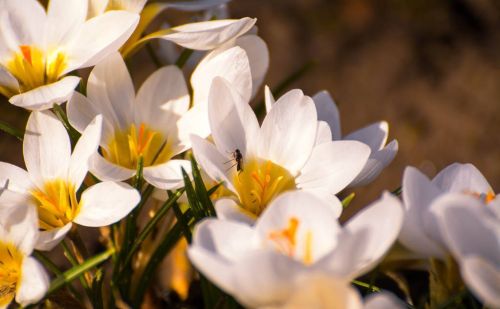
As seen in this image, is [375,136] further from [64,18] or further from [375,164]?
[64,18]

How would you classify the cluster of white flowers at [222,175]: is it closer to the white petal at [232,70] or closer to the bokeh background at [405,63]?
the white petal at [232,70]

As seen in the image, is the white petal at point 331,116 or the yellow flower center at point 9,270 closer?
the yellow flower center at point 9,270

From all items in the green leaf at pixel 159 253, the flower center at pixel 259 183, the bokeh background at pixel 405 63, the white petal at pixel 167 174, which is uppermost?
the white petal at pixel 167 174

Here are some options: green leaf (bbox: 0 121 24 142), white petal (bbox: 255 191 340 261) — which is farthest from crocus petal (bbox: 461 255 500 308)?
green leaf (bbox: 0 121 24 142)

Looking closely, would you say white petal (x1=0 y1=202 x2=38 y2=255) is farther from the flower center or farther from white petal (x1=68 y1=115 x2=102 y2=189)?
the flower center

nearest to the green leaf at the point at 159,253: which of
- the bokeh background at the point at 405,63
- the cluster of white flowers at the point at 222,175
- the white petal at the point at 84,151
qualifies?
the cluster of white flowers at the point at 222,175

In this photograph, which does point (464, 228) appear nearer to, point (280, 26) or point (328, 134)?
point (328, 134)

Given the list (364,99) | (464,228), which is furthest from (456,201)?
(364,99)
